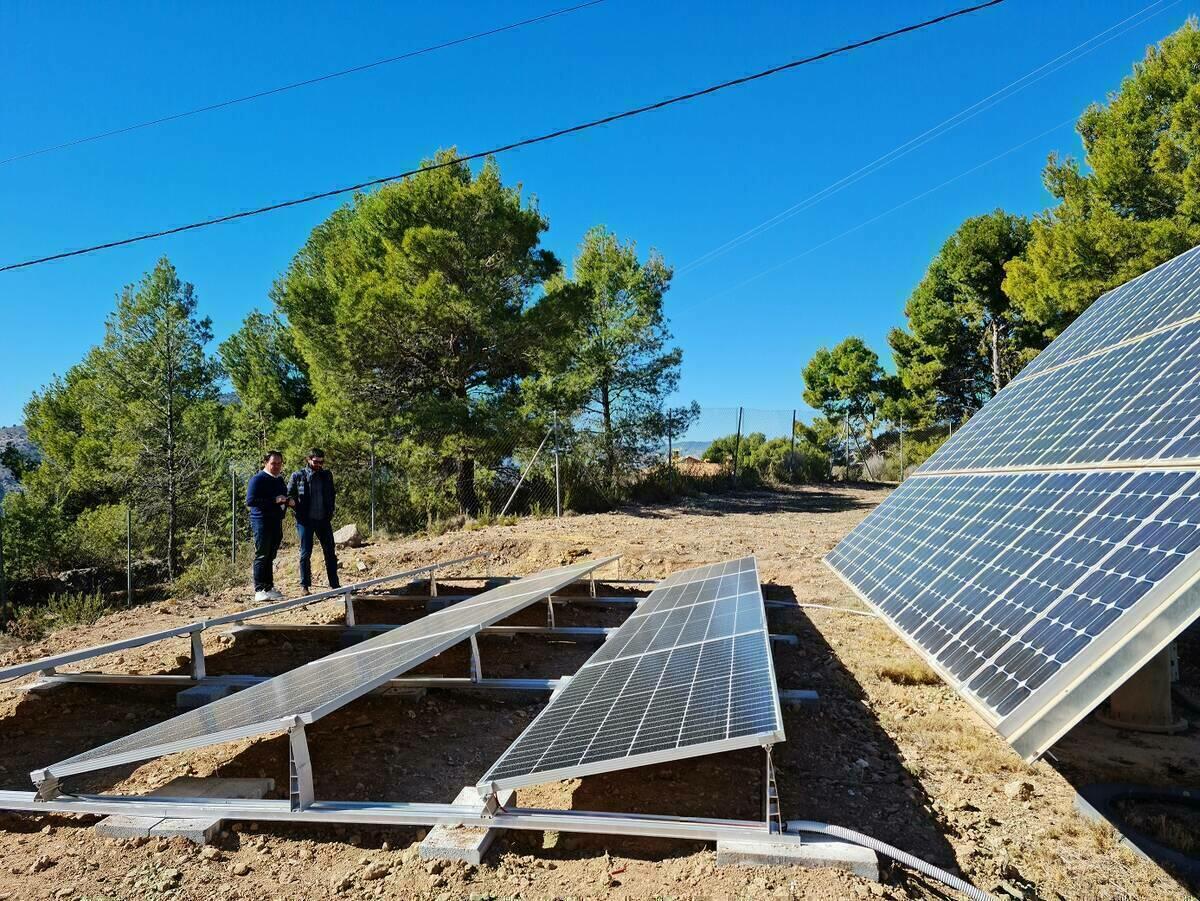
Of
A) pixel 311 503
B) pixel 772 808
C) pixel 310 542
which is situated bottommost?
pixel 772 808

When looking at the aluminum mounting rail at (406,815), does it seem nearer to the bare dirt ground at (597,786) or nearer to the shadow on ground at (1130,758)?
the bare dirt ground at (597,786)

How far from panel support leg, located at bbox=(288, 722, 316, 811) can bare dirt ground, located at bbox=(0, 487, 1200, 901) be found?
0.26m

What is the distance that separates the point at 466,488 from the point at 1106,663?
16108 mm

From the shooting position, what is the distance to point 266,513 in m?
8.40

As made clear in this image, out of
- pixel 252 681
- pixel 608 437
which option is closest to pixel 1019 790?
pixel 252 681

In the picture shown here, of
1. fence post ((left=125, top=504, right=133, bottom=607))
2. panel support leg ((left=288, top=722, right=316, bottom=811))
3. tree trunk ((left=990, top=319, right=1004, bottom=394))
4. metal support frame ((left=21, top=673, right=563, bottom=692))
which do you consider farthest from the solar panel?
tree trunk ((left=990, top=319, right=1004, bottom=394))

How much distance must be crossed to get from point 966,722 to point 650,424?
56.5 feet

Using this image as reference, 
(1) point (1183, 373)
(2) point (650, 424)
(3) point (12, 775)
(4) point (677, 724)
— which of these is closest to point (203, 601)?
(3) point (12, 775)

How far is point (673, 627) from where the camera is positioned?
5.28 m

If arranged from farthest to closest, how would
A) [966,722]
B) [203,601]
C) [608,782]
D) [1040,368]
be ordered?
[203,601] → [1040,368] → [966,722] → [608,782]

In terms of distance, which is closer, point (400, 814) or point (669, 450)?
point (400, 814)

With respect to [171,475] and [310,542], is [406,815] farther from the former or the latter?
[171,475]

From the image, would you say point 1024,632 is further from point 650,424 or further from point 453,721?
point 650,424

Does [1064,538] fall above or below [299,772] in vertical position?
above
